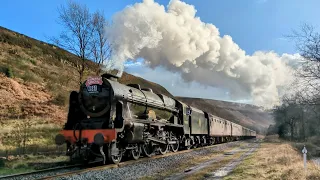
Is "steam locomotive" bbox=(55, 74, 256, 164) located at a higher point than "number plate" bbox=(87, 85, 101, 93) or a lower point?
lower

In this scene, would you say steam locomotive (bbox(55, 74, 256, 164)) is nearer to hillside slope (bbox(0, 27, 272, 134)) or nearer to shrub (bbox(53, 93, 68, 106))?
hillside slope (bbox(0, 27, 272, 134))

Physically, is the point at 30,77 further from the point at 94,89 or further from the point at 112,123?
the point at 112,123

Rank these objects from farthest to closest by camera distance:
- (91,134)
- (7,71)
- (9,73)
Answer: (7,71) < (9,73) < (91,134)

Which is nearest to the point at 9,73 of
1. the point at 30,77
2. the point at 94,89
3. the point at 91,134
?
the point at 30,77

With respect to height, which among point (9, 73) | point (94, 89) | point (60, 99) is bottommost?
point (94, 89)

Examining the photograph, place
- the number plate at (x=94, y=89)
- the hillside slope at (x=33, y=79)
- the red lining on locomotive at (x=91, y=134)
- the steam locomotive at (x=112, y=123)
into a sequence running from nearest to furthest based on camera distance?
the red lining on locomotive at (x=91, y=134)
the steam locomotive at (x=112, y=123)
the number plate at (x=94, y=89)
the hillside slope at (x=33, y=79)

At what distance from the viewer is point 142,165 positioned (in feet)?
41.4

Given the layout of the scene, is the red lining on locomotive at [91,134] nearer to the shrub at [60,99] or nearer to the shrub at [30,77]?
the shrub at [60,99]

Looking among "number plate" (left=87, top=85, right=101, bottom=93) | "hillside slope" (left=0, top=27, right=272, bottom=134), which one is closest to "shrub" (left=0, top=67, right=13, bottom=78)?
"hillside slope" (left=0, top=27, right=272, bottom=134)

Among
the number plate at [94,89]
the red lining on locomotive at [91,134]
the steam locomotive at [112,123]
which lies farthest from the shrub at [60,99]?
the red lining on locomotive at [91,134]

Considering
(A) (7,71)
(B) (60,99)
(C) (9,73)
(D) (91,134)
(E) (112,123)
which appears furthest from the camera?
(B) (60,99)

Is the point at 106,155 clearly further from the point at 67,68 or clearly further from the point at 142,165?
the point at 67,68

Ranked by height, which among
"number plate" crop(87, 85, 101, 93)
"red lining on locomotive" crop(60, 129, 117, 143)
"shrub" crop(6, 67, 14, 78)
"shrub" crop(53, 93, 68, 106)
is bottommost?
"red lining on locomotive" crop(60, 129, 117, 143)

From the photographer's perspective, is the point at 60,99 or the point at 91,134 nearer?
the point at 91,134
